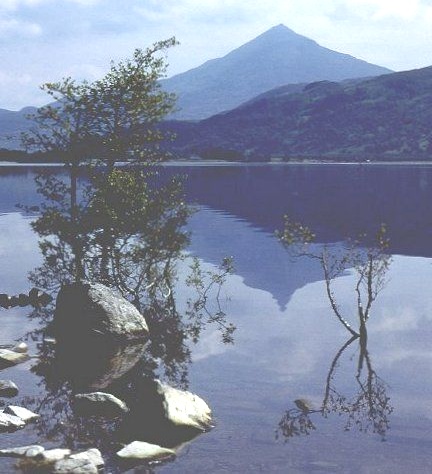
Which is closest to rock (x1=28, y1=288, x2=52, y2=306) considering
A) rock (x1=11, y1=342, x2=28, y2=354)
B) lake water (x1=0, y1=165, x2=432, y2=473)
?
lake water (x1=0, y1=165, x2=432, y2=473)

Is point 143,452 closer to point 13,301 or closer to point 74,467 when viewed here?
point 74,467

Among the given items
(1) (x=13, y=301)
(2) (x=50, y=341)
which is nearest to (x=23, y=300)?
(1) (x=13, y=301)

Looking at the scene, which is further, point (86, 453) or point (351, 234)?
point (351, 234)

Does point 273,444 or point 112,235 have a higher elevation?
point 112,235

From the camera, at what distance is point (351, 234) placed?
366 ft

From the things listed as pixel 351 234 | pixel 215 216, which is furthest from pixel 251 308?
pixel 215 216

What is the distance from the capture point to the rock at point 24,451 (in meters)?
23.2

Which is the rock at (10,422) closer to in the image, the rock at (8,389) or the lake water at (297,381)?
the lake water at (297,381)

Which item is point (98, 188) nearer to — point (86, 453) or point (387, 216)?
point (86, 453)

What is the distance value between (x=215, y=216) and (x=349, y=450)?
119 meters

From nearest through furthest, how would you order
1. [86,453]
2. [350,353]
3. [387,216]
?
[86,453] → [350,353] → [387,216]

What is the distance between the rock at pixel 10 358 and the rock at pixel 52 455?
43.0 ft

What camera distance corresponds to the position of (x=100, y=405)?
2866cm

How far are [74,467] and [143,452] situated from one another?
2.44m
